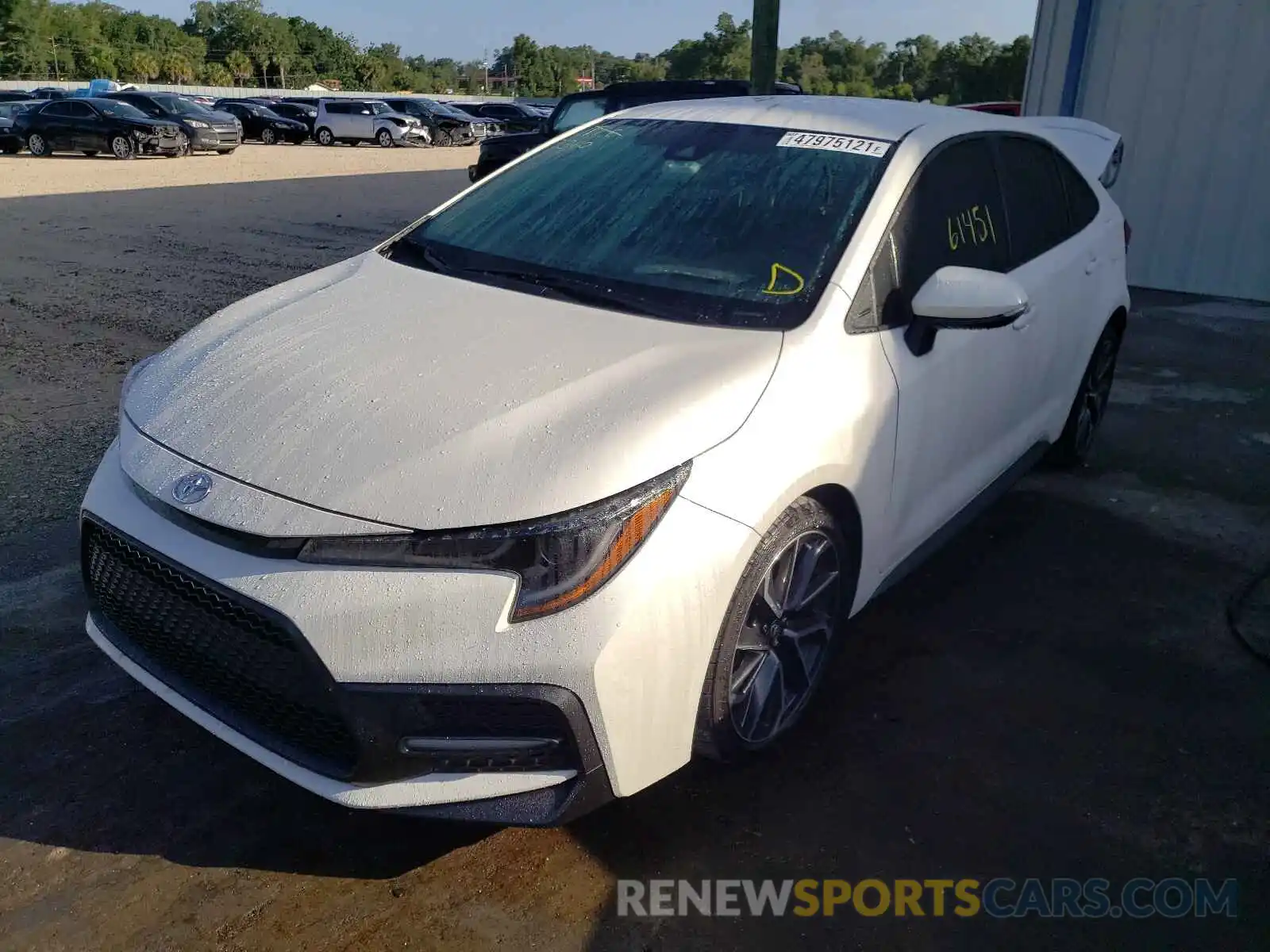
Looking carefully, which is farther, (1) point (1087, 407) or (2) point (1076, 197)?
(1) point (1087, 407)

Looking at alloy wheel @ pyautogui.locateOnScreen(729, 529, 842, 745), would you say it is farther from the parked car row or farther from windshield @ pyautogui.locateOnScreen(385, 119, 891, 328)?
the parked car row

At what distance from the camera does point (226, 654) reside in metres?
2.20

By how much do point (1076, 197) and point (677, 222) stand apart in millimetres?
2104

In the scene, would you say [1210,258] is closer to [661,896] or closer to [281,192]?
[661,896]

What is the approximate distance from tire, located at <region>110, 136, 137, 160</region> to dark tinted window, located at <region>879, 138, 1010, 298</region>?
24.1 m

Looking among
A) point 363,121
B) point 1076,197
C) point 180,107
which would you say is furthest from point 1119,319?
point 363,121

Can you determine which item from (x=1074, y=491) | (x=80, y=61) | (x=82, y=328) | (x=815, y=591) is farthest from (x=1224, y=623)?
(x=80, y=61)

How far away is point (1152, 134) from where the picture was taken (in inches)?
367

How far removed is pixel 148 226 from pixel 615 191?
9995mm

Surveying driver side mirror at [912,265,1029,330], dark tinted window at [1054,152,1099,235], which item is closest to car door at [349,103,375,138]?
dark tinted window at [1054,152,1099,235]

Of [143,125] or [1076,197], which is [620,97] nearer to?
[1076,197]

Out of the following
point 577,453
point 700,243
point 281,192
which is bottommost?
point 281,192

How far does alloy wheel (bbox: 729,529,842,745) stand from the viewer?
251 cm

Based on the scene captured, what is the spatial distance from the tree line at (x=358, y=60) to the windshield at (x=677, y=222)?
51057 mm
